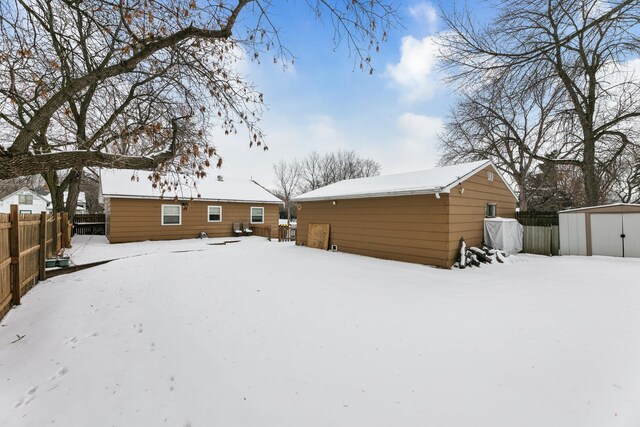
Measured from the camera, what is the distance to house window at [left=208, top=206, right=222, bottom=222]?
16.2 metres

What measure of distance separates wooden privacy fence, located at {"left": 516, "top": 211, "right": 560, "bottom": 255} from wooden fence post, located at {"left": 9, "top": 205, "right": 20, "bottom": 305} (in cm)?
1447

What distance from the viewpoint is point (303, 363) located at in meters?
2.90

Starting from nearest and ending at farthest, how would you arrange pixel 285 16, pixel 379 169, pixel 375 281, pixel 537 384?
pixel 537 384, pixel 285 16, pixel 375 281, pixel 379 169

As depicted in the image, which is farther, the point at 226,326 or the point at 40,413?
the point at 226,326

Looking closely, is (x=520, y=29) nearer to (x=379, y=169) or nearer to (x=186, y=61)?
(x=186, y=61)

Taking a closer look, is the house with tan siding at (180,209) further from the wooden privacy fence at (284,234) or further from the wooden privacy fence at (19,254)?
the wooden privacy fence at (19,254)

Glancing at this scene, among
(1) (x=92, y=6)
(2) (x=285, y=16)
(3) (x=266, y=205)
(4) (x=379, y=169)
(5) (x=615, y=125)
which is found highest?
(4) (x=379, y=169)

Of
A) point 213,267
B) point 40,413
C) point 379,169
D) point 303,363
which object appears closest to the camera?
point 40,413

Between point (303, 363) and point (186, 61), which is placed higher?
point (186, 61)

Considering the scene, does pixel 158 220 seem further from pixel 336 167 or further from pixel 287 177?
pixel 287 177

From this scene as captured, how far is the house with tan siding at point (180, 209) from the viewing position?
13.5m

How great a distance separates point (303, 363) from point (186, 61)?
4.12m

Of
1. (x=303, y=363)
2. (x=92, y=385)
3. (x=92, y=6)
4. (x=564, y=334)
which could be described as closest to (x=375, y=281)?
(x=564, y=334)

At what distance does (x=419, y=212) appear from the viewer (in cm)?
866
